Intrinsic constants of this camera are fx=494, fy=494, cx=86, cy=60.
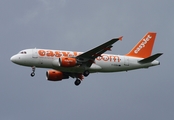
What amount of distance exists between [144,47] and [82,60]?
12.0 m

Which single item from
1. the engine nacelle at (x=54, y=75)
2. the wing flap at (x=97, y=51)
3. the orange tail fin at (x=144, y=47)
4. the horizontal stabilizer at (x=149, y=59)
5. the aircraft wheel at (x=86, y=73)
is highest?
the orange tail fin at (x=144, y=47)

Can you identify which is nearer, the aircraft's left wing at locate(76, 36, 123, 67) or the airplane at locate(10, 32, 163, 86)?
the aircraft's left wing at locate(76, 36, 123, 67)

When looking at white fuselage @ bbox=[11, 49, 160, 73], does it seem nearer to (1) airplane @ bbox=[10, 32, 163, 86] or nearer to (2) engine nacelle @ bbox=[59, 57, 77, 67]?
(1) airplane @ bbox=[10, 32, 163, 86]

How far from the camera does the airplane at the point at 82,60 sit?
206 ft

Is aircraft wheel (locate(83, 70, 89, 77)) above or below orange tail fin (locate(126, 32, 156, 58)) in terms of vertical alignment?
below


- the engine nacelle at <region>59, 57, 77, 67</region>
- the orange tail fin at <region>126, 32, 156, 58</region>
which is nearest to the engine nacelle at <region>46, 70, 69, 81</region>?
the engine nacelle at <region>59, 57, 77, 67</region>

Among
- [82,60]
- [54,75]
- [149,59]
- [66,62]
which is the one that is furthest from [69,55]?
[149,59]

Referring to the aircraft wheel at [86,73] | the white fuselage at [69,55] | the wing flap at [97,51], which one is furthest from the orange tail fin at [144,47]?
the wing flap at [97,51]

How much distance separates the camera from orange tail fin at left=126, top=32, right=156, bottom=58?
70488 mm

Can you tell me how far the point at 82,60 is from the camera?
63750 millimetres

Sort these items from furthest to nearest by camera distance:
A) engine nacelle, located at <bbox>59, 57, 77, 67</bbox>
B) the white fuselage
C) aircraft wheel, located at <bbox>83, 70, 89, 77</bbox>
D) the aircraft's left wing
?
aircraft wheel, located at <bbox>83, 70, 89, 77</bbox>
the white fuselage
engine nacelle, located at <bbox>59, 57, 77, 67</bbox>
the aircraft's left wing

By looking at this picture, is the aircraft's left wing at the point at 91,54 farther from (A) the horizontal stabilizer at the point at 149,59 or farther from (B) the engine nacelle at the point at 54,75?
(A) the horizontal stabilizer at the point at 149,59

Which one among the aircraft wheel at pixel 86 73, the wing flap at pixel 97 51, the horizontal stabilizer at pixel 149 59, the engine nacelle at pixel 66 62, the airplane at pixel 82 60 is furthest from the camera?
the horizontal stabilizer at pixel 149 59

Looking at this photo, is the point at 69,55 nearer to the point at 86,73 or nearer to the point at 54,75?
the point at 86,73
